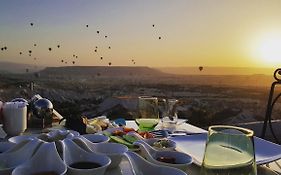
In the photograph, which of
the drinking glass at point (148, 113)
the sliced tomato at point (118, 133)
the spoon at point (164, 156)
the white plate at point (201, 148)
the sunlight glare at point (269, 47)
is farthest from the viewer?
the sunlight glare at point (269, 47)

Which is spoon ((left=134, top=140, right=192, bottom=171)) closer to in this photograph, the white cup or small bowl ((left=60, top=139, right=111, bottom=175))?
small bowl ((left=60, top=139, right=111, bottom=175))

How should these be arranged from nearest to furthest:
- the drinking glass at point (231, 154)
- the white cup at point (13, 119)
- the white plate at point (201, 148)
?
the drinking glass at point (231, 154) → the white plate at point (201, 148) → the white cup at point (13, 119)

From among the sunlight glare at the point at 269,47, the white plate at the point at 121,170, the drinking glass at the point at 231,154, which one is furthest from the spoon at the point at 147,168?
the sunlight glare at the point at 269,47

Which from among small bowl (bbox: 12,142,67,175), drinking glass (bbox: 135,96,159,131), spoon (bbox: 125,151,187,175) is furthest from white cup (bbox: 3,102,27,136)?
spoon (bbox: 125,151,187,175)

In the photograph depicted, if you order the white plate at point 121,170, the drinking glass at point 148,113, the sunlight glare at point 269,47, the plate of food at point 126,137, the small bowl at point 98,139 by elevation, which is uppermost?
the sunlight glare at point 269,47

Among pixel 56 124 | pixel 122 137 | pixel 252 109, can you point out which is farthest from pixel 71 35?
pixel 122 137

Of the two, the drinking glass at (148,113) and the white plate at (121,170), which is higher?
the drinking glass at (148,113)

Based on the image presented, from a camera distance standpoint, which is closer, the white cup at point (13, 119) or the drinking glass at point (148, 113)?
the white cup at point (13, 119)

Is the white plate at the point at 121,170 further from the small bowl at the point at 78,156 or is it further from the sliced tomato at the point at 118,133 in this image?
the sliced tomato at the point at 118,133
